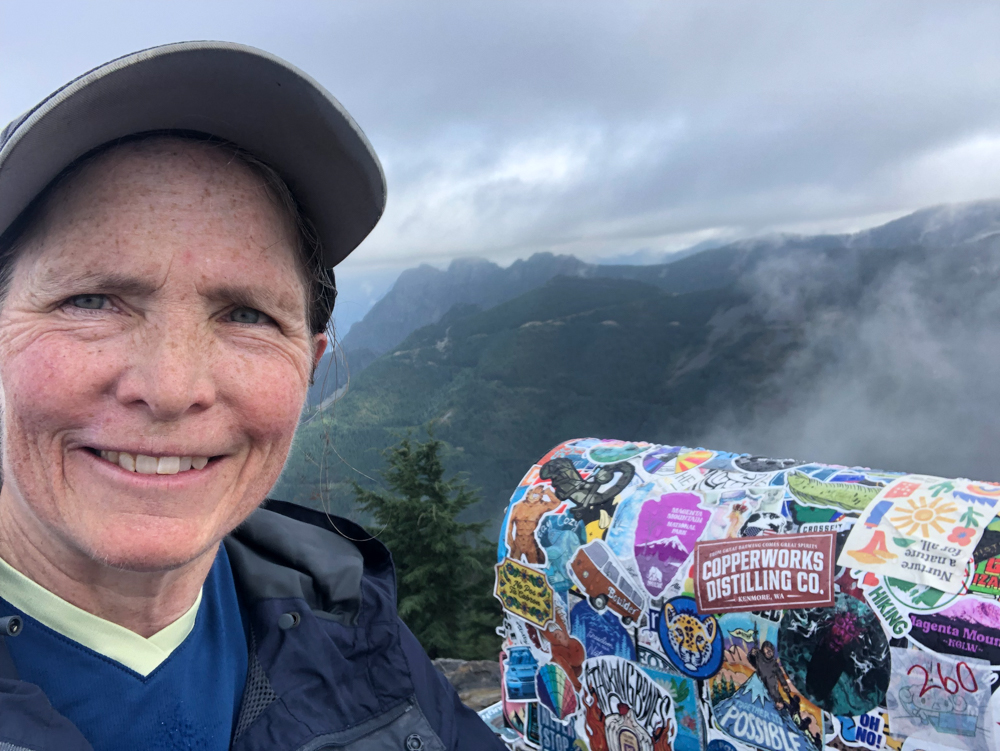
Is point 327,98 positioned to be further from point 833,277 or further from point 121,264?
point 833,277

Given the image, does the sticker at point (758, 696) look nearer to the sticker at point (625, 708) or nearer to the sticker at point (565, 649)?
the sticker at point (625, 708)

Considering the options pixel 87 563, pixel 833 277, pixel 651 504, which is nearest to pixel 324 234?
pixel 87 563

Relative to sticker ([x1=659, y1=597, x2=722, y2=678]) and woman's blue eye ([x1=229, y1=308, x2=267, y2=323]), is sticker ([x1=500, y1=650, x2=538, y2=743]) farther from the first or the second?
woman's blue eye ([x1=229, y1=308, x2=267, y2=323])

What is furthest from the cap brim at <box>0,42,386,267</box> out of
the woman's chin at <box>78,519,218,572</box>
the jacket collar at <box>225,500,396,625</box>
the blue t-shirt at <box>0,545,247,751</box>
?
the jacket collar at <box>225,500,396,625</box>

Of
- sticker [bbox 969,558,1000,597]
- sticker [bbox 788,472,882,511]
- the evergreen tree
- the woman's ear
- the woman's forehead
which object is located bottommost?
the evergreen tree

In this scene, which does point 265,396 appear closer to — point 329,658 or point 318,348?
point 318,348

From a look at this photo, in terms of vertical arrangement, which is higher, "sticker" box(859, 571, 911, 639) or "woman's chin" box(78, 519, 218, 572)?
"woman's chin" box(78, 519, 218, 572)

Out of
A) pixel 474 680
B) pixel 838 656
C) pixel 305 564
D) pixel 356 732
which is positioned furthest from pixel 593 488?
pixel 474 680
